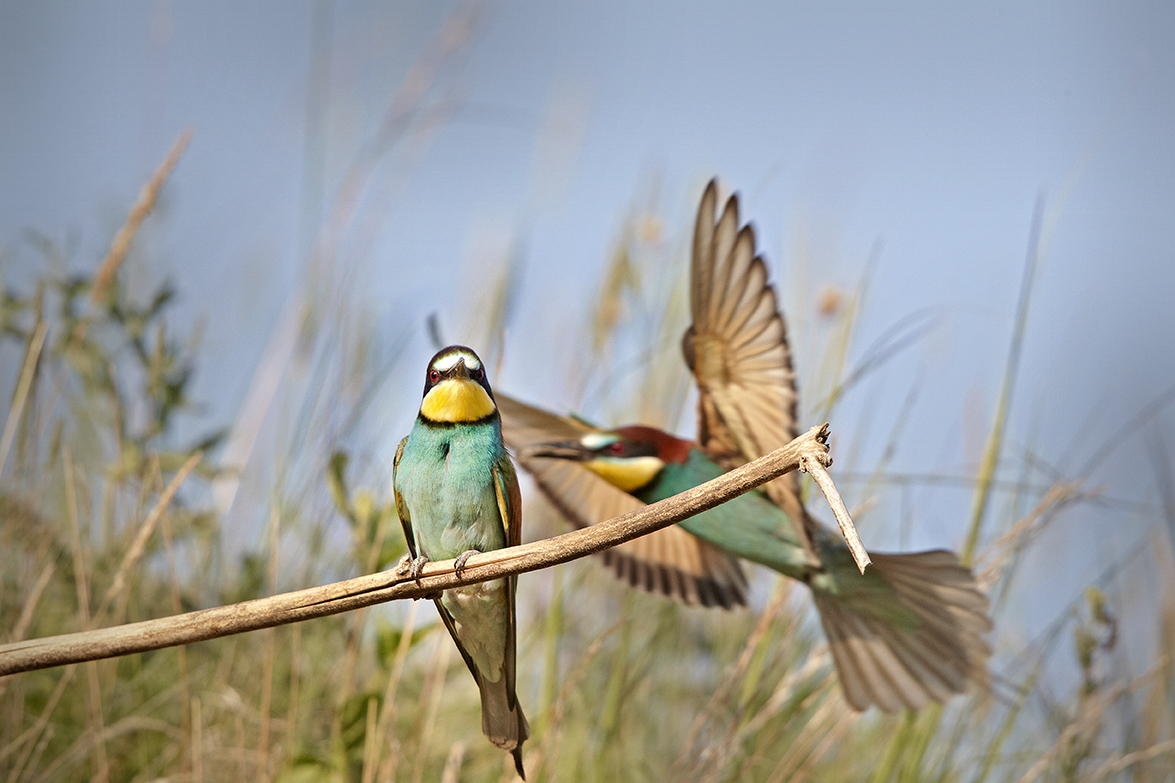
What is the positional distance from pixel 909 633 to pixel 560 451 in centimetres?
84

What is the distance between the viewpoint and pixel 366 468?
2.38 meters

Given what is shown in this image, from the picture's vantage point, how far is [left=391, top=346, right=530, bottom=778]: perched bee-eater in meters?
1.40

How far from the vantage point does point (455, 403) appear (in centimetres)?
146

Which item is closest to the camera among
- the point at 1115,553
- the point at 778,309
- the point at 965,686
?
the point at 778,309

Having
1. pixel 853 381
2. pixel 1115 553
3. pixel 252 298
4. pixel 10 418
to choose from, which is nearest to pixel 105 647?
pixel 10 418

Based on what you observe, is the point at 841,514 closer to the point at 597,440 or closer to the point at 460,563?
the point at 460,563

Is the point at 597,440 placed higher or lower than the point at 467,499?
higher

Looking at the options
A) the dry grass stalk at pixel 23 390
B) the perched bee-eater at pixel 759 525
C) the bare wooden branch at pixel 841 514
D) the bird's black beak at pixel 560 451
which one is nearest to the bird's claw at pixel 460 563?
the bare wooden branch at pixel 841 514

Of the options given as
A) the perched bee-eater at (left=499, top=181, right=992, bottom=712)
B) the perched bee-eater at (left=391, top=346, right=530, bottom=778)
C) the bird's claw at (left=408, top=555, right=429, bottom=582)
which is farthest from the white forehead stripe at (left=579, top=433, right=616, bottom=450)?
the bird's claw at (left=408, top=555, right=429, bottom=582)

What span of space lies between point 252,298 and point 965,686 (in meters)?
2.16

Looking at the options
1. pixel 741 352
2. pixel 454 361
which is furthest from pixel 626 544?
pixel 454 361

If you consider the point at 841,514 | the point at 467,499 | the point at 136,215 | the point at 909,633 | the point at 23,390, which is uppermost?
the point at 136,215

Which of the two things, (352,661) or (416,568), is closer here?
(416,568)

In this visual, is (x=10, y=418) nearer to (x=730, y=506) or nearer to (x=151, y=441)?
(x=151, y=441)
